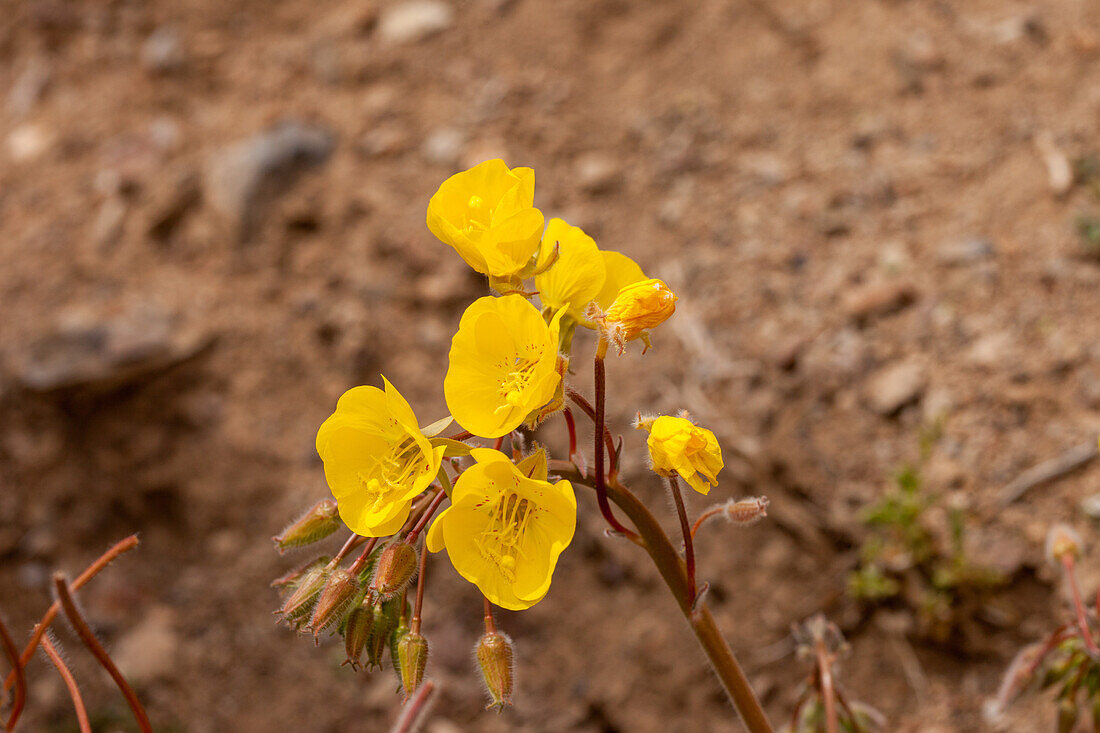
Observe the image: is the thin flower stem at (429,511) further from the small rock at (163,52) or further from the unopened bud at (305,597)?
the small rock at (163,52)

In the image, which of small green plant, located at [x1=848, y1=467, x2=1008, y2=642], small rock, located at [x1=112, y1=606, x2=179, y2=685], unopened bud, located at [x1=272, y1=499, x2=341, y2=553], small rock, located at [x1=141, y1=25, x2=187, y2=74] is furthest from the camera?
small rock, located at [x1=141, y1=25, x2=187, y2=74]

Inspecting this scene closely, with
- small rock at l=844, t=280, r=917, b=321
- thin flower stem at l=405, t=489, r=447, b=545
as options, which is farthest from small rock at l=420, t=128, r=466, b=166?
thin flower stem at l=405, t=489, r=447, b=545

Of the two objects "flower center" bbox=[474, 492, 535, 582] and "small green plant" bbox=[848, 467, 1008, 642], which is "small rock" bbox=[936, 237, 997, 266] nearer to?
"small green plant" bbox=[848, 467, 1008, 642]

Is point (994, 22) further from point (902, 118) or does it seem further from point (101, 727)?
point (101, 727)

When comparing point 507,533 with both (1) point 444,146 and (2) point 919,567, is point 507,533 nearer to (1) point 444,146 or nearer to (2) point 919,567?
(2) point 919,567

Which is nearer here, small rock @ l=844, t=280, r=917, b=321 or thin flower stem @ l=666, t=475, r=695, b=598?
thin flower stem @ l=666, t=475, r=695, b=598

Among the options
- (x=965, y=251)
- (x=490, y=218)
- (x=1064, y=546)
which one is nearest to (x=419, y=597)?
(x=490, y=218)
